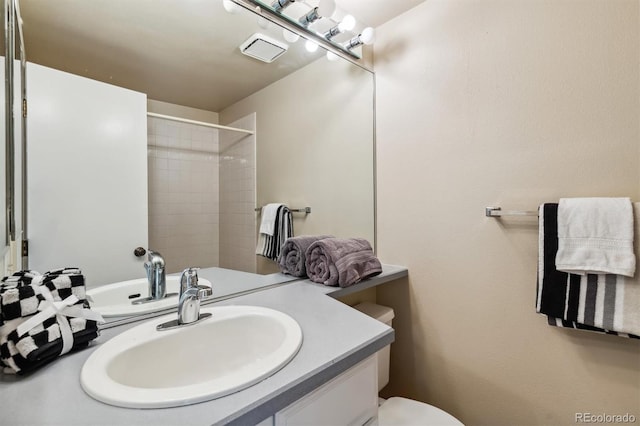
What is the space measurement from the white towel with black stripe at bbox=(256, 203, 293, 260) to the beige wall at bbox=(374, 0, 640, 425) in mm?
536

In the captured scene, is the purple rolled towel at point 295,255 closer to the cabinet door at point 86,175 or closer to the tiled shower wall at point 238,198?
the tiled shower wall at point 238,198

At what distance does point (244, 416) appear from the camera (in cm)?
52

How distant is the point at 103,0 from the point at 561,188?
1.68 metres

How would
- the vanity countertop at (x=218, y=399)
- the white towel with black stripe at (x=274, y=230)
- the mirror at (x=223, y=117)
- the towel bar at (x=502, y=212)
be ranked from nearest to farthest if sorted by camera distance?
the vanity countertop at (x=218, y=399) → the mirror at (x=223, y=117) → the towel bar at (x=502, y=212) → the white towel with black stripe at (x=274, y=230)

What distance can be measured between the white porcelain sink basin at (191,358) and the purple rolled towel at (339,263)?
1.13 ft

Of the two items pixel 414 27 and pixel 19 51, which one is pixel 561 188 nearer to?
pixel 414 27

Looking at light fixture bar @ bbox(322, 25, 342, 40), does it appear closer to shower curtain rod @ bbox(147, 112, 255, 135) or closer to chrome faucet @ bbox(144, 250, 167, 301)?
shower curtain rod @ bbox(147, 112, 255, 135)

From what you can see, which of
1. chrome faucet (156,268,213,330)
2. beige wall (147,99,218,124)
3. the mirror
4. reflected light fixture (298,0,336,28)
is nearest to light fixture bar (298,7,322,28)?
reflected light fixture (298,0,336,28)

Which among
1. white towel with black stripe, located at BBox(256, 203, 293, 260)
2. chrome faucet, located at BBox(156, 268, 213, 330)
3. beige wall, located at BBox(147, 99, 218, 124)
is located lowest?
chrome faucet, located at BBox(156, 268, 213, 330)

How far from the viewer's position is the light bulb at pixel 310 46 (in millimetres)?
1426

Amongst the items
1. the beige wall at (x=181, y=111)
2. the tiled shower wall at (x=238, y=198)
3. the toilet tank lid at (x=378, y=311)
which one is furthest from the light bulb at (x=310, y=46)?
the toilet tank lid at (x=378, y=311)

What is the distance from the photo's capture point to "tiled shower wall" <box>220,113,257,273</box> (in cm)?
114

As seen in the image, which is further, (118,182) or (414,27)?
(414,27)

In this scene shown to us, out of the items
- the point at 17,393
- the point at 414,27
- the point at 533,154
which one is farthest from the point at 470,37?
the point at 17,393
